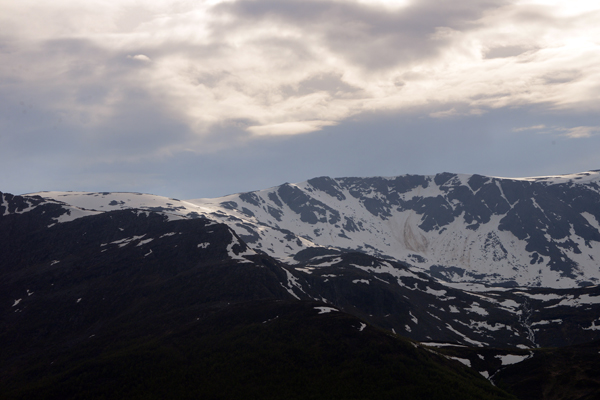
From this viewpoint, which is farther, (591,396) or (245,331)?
(245,331)

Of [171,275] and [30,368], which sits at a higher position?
[171,275]

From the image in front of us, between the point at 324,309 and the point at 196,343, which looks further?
the point at 324,309

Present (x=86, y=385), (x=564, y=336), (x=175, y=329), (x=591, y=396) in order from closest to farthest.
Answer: (x=591, y=396), (x=86, y=385), (x=175, y=329), (x=564, y=336)

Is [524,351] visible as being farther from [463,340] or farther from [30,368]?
[30,368]

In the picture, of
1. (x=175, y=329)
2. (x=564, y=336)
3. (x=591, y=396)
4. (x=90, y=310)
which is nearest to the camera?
(x=591, y=396)

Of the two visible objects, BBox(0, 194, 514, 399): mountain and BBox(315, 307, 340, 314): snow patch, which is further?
BBox(315, 307, 340, 314): snow patch

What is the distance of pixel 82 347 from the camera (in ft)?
468

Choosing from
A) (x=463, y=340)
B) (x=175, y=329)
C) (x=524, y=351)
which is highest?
(x=175, y=329)

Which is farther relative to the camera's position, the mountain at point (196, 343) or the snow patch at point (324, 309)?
the snow patch at point (324, 309)

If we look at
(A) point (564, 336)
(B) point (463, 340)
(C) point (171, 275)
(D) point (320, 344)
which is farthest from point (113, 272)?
(A) point (564, 336)

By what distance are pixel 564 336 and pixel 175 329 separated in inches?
6041

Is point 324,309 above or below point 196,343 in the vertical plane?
above

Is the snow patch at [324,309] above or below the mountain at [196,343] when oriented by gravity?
above

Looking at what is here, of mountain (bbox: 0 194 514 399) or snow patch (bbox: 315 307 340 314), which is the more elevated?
snow patch (bbox: 315 307 340 314)
